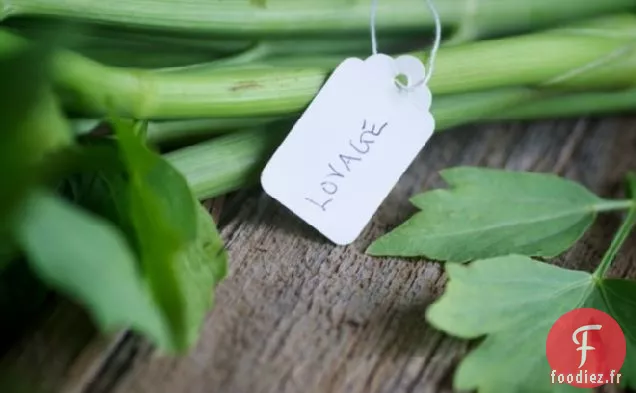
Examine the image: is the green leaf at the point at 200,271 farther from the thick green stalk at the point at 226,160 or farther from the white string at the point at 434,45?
the white string at the point at 434,45

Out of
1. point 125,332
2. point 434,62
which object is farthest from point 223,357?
point 434,62

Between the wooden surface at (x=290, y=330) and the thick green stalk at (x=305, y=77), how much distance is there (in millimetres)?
106

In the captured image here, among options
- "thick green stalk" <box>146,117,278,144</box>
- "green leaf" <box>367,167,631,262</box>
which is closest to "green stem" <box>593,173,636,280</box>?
"green leaf" <box>367,167,631,262</box>

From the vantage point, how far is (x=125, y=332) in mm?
562

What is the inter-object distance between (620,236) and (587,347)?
0.10 meters

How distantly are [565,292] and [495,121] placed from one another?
0.26m

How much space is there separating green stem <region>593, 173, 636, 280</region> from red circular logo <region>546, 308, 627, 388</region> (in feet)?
0.12

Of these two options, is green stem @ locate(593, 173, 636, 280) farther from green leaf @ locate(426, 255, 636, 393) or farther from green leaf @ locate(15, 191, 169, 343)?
green leaf @ locate(15, 191, 169, 343)

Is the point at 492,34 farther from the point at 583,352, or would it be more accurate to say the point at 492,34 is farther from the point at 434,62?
the point at 583,352

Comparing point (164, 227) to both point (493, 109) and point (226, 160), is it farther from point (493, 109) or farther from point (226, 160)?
point (493, 109)

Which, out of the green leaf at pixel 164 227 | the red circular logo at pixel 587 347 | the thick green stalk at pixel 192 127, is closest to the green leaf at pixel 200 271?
the green leaf at pixel 164 227

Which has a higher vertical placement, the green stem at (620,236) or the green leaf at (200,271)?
the green leaf at (200,271)

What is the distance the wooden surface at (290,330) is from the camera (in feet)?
1.77

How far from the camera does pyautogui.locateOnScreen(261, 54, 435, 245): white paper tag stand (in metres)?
0.64
